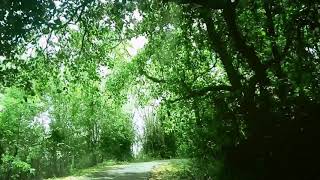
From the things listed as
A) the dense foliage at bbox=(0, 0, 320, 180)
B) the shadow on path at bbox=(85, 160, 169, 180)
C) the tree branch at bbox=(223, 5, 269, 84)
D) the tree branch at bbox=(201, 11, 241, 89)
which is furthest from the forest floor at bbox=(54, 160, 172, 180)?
the tree branch at bbox=(223, 5, 269, 84)

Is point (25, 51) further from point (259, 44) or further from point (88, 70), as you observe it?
point (259, 44)

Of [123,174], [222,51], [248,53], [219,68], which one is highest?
[219,68]

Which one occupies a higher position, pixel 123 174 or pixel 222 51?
pixel 222 51

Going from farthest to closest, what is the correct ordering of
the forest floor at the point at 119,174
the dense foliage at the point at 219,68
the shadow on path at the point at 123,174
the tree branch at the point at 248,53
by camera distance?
the forest floor at the point at 119,174
the shadow on path at the point at 123,174
the tree branch at the point at 248,53
the dense foliage at the point at 219,68

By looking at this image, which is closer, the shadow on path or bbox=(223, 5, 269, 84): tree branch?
bbox=(223, 5, 269, 84): tree branch

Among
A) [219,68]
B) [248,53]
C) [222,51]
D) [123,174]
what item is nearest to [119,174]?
[123,174]

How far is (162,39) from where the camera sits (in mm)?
17281

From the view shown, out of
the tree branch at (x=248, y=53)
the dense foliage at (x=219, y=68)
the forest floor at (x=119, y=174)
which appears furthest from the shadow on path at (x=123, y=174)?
the tree branch at (x=248, y=53)

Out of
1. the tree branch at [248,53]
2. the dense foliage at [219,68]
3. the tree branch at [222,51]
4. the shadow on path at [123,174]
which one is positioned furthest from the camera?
the shadow on path at [123,174]

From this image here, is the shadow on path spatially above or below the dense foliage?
below

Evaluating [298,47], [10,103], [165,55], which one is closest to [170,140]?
[10,103]

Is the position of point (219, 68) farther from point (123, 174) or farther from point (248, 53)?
point (248, 53)

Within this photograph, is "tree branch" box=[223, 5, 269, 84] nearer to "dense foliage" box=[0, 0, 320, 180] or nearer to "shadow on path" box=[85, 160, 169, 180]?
"dense foliage" box=[0, 0, 320, 180]

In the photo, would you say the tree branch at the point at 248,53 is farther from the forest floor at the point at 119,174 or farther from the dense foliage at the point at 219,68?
the forest floor at the point at 119,174
